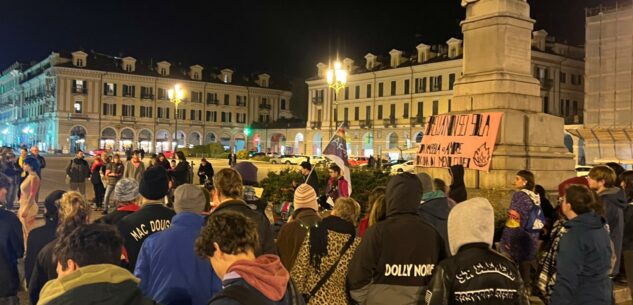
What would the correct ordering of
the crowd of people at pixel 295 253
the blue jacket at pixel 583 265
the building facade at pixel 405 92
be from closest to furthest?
the crowd of people at pixel 295 253, the blue jacket at pixel 583 265, the building facade at pixel 405 92

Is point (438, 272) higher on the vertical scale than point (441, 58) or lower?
lower

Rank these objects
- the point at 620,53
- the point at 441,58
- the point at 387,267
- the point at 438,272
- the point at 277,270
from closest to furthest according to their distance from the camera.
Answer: the point at 277,270
the point at 438,272
the point at 387,267
the point at 620,53
the point at 441,58

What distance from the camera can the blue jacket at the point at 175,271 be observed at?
3.96 m

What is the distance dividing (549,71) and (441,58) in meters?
12.2

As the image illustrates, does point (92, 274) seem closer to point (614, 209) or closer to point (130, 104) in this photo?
point (614, 209)

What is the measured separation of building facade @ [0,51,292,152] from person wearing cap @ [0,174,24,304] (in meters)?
83.0

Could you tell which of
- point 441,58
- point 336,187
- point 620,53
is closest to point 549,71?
point 441,58

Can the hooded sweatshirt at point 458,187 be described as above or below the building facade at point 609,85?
below

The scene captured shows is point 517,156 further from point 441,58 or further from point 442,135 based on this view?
point 441,58

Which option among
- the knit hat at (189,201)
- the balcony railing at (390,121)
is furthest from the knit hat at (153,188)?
the balcony railing at (390,121)

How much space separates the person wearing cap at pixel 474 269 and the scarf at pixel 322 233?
1279 millimetres

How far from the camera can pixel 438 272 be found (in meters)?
3.46

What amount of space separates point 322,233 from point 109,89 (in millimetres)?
88364

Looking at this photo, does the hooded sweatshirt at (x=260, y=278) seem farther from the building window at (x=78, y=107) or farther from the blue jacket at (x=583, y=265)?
the building window at (x=78, y=107)
